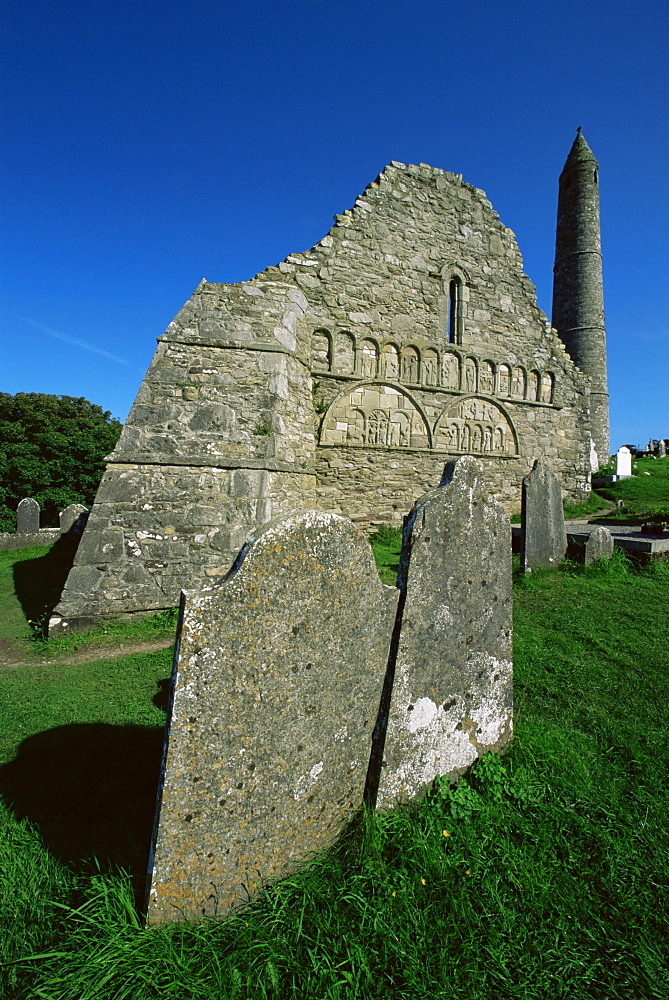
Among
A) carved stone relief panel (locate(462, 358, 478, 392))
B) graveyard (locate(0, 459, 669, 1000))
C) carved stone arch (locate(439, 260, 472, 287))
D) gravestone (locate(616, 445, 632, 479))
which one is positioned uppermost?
carved stone arch (locate(439, 260, 472, 287))

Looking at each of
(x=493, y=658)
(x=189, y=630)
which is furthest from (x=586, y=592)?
(x=189, y=630)

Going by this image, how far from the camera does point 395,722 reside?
214 centimetres

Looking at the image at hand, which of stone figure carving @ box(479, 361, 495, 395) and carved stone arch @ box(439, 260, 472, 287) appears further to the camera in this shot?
stone figure carving @ box(479, 361, 495, 395)

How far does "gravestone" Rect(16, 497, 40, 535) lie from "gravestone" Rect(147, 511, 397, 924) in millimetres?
15537

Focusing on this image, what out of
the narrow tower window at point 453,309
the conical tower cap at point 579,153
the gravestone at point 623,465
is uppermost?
the conical tower cap at point 579,153

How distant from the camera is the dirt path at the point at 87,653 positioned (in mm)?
4820

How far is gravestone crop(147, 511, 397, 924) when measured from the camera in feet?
5.34

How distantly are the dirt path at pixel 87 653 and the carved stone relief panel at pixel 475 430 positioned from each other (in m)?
8.43

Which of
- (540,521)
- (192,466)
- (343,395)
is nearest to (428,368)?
(343,395)

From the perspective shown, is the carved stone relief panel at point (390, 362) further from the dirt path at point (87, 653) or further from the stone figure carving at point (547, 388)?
the dirt path at point (87, 653)

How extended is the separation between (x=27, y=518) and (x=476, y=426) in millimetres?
14093

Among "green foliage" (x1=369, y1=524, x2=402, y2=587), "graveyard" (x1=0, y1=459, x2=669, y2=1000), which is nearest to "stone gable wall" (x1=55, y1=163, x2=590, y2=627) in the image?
"green foliage" (x1=369, y1=524, x2=402, y2=587)

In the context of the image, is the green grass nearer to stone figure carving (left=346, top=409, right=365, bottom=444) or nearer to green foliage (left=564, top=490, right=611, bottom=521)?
green foliage (left=564, top=490, right=611, bottom=521)

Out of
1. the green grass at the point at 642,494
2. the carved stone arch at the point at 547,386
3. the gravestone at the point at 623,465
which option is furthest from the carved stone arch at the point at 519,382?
the gravestone at the point at 623,465
